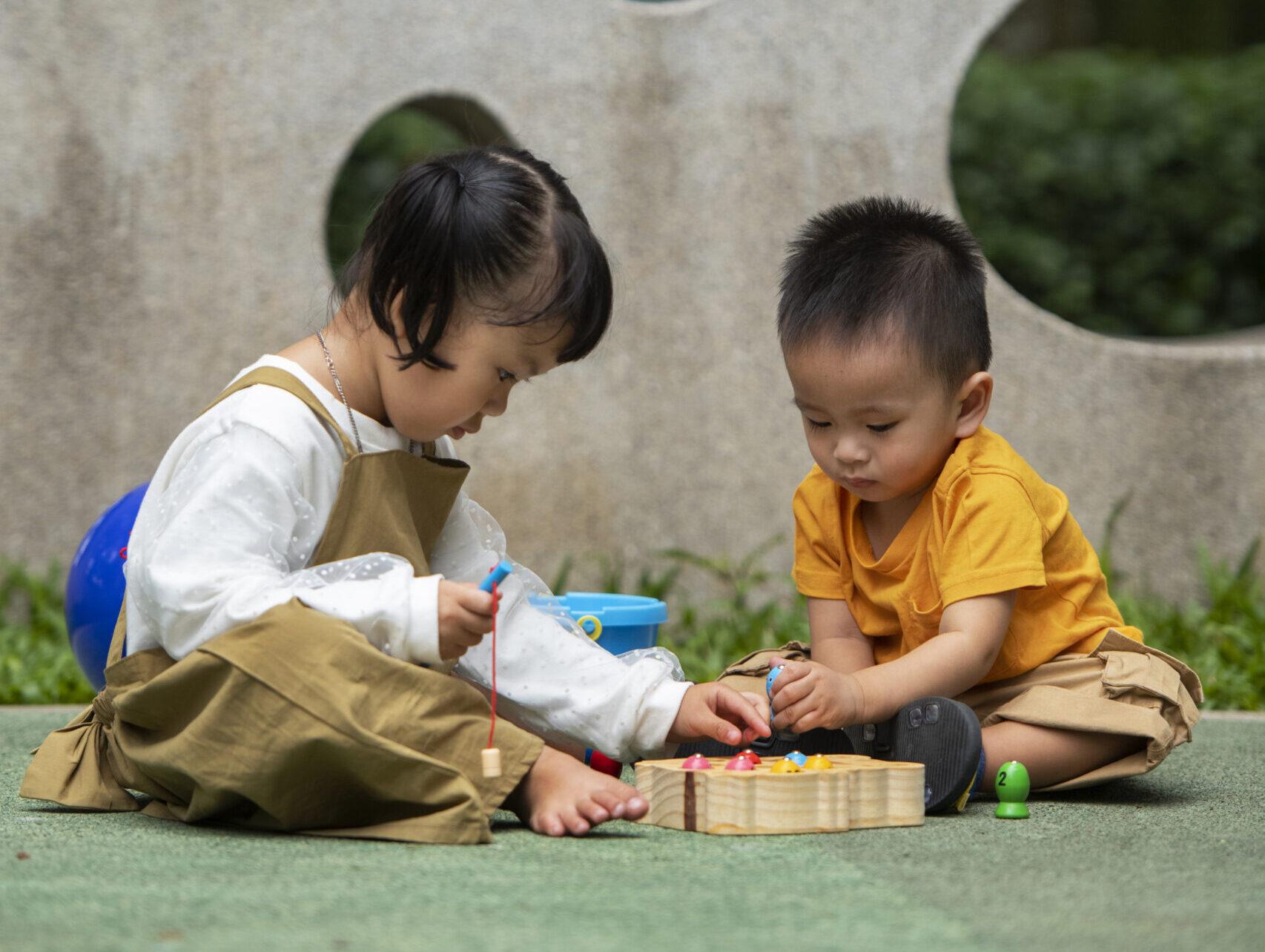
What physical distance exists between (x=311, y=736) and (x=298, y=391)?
487mm

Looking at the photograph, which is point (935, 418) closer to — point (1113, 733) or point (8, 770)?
point (1113, 733)

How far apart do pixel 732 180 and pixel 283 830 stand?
8.31ft

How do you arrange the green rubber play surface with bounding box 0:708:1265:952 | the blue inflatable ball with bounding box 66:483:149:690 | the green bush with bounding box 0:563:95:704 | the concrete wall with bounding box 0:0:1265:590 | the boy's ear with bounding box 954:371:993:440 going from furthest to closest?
the concrete wall with bounding box 0:0:1265:590, the green bush with bounding box 0:563:95:704, the blue inflatable ball with bounding box 66:483:149:690, the boy's ear with bounding box 954:371:993:440, the green rubber play surface with bounding box 0:708:1265:952

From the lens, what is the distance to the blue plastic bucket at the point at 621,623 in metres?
2.32

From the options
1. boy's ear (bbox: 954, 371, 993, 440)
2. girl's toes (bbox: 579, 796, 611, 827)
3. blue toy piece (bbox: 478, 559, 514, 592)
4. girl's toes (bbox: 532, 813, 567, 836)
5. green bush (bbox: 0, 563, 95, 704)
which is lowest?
green bush (bbox: 0, 563, 95, 704)

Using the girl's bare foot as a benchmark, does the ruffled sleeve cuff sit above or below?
above

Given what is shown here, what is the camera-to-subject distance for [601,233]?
12.3 feet

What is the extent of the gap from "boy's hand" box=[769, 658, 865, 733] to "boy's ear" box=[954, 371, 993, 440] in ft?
1.61

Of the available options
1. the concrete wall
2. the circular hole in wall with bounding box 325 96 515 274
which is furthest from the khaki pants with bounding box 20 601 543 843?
the circular hole in wall with bounding box 325 96 515 274

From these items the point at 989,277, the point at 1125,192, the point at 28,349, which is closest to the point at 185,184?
the point at 28,349

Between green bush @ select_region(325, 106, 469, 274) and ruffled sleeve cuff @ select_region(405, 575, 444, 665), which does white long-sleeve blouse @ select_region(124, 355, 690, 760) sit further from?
green bush @ select_region(325, 106, 469, 274)

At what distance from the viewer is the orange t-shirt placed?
1979 mm

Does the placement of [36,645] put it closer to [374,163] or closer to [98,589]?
[98,589]

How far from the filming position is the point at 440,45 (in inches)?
144
